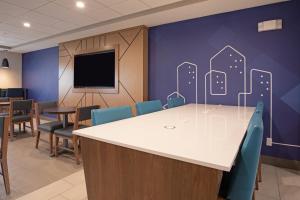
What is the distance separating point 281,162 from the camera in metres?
2.88

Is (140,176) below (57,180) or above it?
above

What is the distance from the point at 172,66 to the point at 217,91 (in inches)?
40.4

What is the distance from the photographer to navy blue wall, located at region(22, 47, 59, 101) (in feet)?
20.7

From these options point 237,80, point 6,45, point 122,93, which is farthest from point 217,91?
point 6,45

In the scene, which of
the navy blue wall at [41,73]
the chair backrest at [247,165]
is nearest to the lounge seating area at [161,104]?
the chair backrest at [247,165]

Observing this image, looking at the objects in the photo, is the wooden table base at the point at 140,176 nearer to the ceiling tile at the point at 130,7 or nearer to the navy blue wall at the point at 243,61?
the ceiling tile at the point at 130,7

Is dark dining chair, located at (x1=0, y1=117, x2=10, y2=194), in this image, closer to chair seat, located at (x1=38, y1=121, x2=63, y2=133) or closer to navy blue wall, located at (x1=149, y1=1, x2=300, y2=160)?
chair seat, located at (x1=38, y1=121, x2=63, y2=133)

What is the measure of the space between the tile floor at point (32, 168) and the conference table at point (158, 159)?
1.36m

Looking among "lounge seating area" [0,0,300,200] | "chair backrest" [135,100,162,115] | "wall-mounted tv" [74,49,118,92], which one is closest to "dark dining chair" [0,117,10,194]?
"lounge seating area" [0,0,300,200]

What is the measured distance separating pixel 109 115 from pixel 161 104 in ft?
4.52

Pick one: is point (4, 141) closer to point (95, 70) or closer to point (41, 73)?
point (95, 70)

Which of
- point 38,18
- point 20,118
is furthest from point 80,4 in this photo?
point 20,118

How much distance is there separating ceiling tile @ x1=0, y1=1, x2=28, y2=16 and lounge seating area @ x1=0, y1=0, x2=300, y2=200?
0.7 inches

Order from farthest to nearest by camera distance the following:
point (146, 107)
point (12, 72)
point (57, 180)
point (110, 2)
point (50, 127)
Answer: point (12, 72), point (50, 127), point (110, 2), point (146, 107), point (57, 180)
